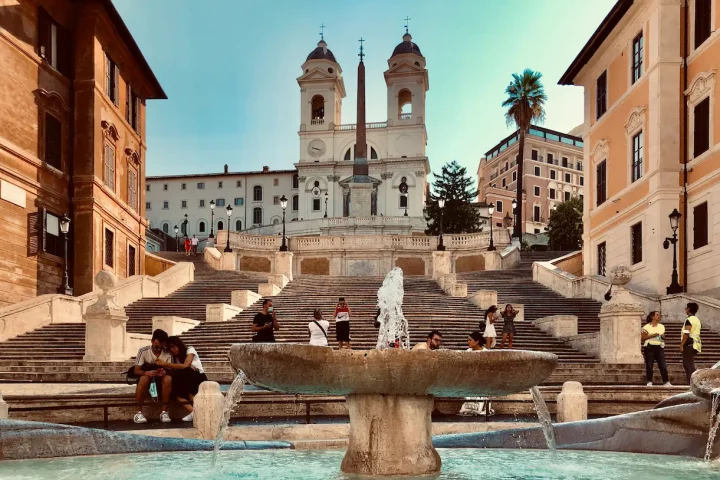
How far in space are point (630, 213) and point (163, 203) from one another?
8787 centimetres

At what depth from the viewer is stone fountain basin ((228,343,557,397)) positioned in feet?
20.7

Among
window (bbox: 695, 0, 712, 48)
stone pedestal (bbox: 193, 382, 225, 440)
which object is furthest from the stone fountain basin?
window (bbox: 695, 0, 712, 48)

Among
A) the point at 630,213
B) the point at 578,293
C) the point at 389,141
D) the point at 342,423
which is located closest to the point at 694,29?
the point at 630,213

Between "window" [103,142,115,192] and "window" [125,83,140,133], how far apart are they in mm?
3922

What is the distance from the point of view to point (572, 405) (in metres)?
10.5

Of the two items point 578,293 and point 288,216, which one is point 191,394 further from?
point 288,216

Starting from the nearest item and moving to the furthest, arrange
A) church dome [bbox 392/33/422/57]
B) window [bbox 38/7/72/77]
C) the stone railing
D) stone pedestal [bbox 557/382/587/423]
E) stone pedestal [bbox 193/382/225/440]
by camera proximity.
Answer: stone pedestal [bbox 193/382/225/440] < stone pedestal [bbox 557/382/587/423] < the stone railing < window [bbox 38/7/72/77] < church dome [bbox 392/33/422/57]

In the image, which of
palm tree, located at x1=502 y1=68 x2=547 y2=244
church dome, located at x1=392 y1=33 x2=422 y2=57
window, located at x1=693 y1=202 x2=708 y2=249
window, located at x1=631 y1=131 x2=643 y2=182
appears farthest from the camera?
church dome, located at x1=392 y1=33 x2=422 y2=57

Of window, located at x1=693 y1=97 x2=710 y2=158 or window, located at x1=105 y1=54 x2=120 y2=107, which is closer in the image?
window, located at x1=693 y1=97 x2=710 y2=158

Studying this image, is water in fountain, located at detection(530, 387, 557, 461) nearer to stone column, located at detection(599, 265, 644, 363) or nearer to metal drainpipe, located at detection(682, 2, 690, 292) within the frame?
stone column, located at detection(599, 265, 644, 363)

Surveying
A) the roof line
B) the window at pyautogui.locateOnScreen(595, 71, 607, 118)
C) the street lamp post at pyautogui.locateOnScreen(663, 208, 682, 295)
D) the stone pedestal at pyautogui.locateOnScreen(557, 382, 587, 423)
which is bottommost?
the stone pedestal at pyautogui.locateOnScreen(557, 382, 587, 423)

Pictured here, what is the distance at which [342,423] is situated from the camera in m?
10.1

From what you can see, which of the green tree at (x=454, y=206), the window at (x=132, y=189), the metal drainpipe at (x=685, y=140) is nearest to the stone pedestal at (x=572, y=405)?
the metal drainpipe at (x=685, y=140)

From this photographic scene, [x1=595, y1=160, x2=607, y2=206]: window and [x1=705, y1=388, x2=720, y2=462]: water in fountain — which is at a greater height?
[x1=595, y1=160, x2=607, y2=206]: window
